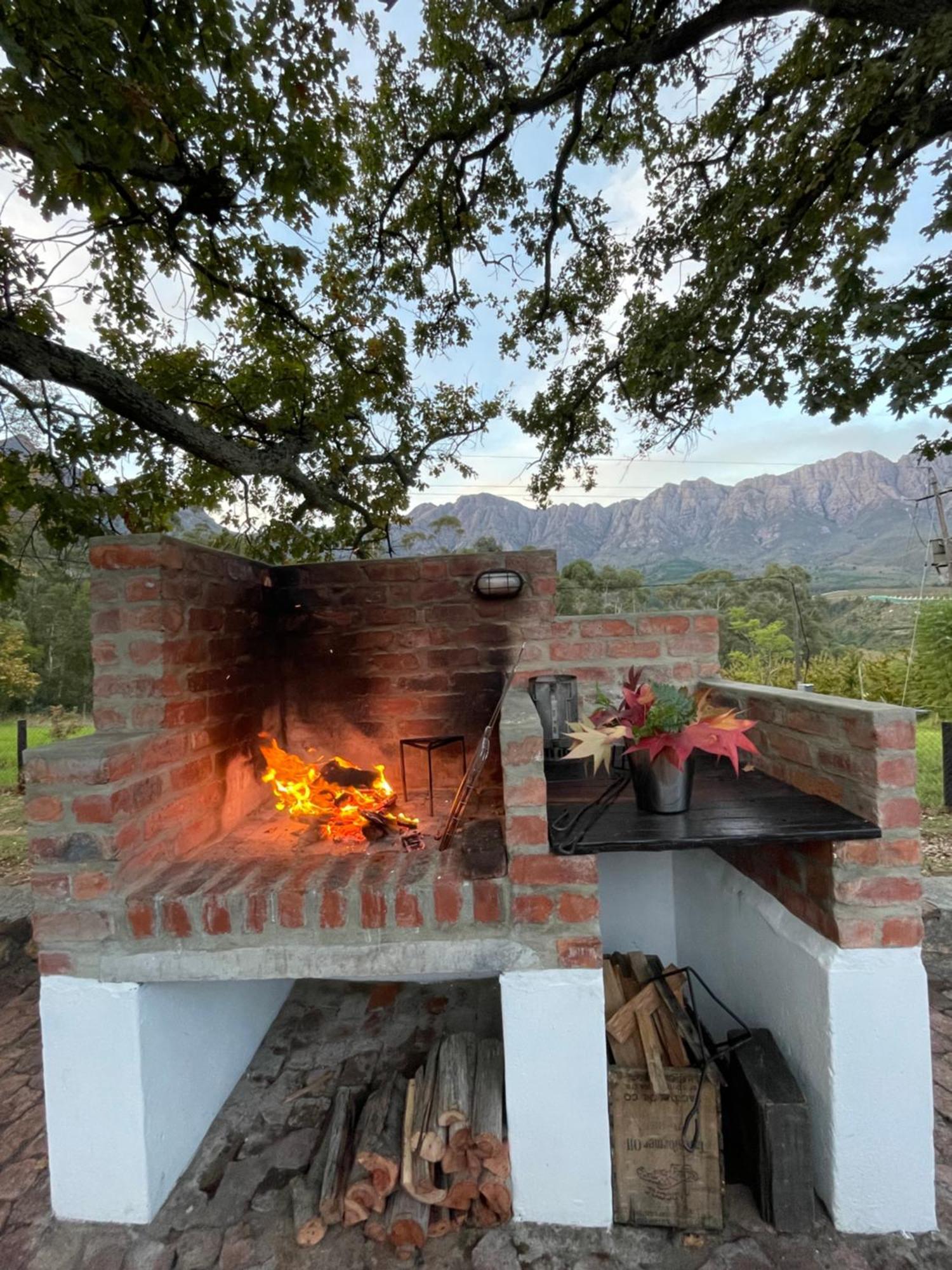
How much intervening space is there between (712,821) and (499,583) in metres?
1.38

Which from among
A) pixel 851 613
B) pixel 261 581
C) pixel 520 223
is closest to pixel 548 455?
pixel 520 223

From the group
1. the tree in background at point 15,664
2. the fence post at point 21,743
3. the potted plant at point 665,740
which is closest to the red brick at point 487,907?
the potted plant at point 665,740

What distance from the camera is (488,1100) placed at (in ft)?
4.87

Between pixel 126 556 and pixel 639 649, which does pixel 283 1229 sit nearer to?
pixel 126 556

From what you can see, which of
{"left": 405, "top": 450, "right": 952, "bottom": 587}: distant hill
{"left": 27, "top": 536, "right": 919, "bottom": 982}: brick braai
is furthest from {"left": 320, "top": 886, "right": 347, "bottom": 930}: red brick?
{"left": 405, "top": 450, "right": 952, "bottom": 587}: distant hill

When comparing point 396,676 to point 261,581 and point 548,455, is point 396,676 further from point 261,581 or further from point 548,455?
point 548,455

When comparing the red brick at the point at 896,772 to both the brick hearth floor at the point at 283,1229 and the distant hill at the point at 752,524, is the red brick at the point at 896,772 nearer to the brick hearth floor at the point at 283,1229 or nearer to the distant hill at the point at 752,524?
the brick hearth floor at the point at 283,1229

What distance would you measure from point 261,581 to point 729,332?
3.44 metres

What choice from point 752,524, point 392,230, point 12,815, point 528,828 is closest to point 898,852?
point 528,828

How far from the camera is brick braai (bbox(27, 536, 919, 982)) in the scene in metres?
1.30

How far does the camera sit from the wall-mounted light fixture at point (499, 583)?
240 cm

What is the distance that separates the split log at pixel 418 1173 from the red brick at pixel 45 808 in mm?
1287

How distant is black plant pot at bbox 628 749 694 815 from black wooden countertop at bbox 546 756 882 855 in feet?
0.08

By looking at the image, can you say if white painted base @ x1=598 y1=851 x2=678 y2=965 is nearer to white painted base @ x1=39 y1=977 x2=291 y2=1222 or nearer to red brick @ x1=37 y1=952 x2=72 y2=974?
white painted base @ x1=39 y1=977 x2=291 y2=1222
